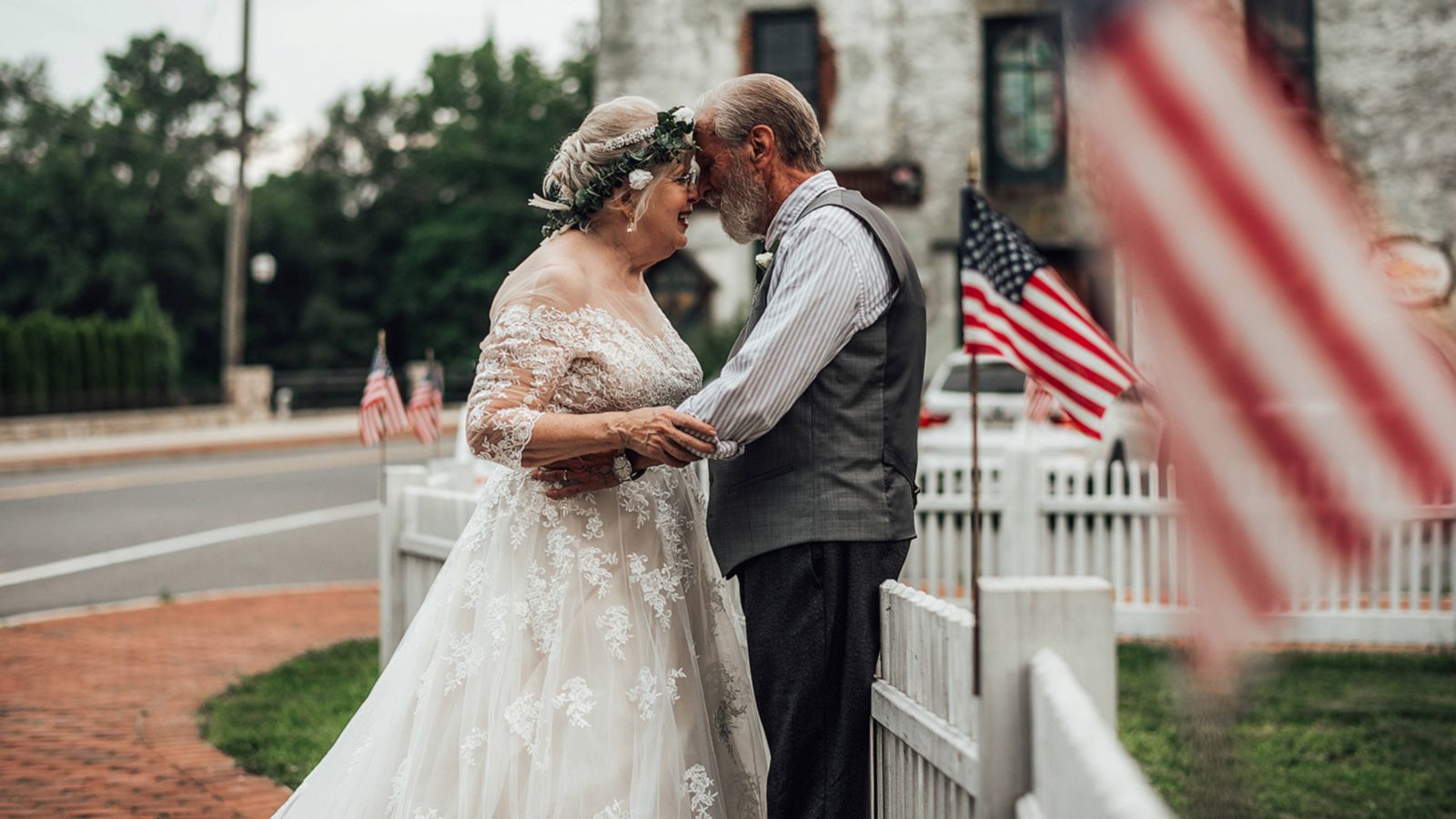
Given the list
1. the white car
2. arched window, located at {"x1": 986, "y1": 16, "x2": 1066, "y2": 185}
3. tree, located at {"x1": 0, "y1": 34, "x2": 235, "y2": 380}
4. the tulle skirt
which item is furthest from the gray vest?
tree, located at {"x1": 0, "y1": 34, "x2": 235, "y2": 380}

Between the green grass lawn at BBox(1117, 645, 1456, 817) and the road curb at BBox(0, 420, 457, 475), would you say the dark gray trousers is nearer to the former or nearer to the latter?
the green grass lawn at BBox(1117, 645, 1456, 817)

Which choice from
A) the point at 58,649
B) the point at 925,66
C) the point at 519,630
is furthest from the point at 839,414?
the point at 925,66

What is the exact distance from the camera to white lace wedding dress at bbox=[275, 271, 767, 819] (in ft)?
11.0

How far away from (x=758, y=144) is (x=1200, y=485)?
1981 millimetres

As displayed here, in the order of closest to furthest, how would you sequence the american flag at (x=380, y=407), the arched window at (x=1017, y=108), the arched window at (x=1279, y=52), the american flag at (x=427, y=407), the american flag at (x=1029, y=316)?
the arched window at (x=1279, y=52), the american flag at (x=1029, y=316), the american flag at (x=380, y=407), the american flag at (x=427, y=407), the arched window at (x=1017, y=108)

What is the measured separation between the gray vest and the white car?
21.5 feet

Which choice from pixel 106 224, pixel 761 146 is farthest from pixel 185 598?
pixel 106 224

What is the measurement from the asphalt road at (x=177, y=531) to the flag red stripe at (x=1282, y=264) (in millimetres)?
9416

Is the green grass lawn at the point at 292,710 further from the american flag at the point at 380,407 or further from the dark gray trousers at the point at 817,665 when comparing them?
the dark gray trousers at the point at 817,665

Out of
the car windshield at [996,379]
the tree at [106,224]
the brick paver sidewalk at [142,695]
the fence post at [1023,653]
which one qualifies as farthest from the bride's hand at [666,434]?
the tree at [106,224]

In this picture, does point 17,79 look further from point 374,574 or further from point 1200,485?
point 1200,485

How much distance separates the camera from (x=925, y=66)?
1897 centimetres

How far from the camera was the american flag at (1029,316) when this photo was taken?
12.6ft

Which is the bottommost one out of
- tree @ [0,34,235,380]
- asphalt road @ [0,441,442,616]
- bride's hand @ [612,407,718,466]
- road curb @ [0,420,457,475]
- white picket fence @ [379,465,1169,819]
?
asphalt road @ [0,441,442,616]
